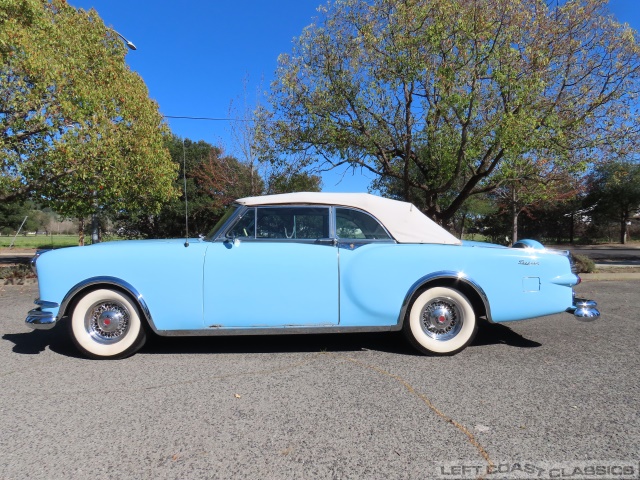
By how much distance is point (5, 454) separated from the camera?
99.0 inches

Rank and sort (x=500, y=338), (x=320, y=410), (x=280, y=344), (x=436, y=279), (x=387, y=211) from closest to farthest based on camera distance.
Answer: (x=320, y=410) → (x=436, y=279) → (x=387, y=211) → (x=280, y=344) → (x=500, y=338)

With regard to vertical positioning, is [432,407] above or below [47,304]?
below

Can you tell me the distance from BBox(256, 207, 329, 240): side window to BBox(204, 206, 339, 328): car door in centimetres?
14

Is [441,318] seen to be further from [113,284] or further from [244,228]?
[113,284]

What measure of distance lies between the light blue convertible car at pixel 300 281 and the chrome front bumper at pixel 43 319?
0.01 meters

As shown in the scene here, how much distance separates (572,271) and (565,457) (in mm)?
2582

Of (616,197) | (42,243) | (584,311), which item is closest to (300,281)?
(584,311)

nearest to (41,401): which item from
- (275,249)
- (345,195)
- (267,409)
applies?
(267,409)

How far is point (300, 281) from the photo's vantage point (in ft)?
13.5

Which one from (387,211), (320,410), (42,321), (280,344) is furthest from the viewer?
(280,344)

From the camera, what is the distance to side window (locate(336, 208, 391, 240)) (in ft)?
14.4

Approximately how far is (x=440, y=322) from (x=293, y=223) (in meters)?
1.80

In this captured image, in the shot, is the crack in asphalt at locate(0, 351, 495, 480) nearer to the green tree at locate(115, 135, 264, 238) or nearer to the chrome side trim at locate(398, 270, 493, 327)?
the chrome side trim at locate(398, 270, 493, 327)

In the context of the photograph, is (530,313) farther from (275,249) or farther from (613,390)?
(275,249)
